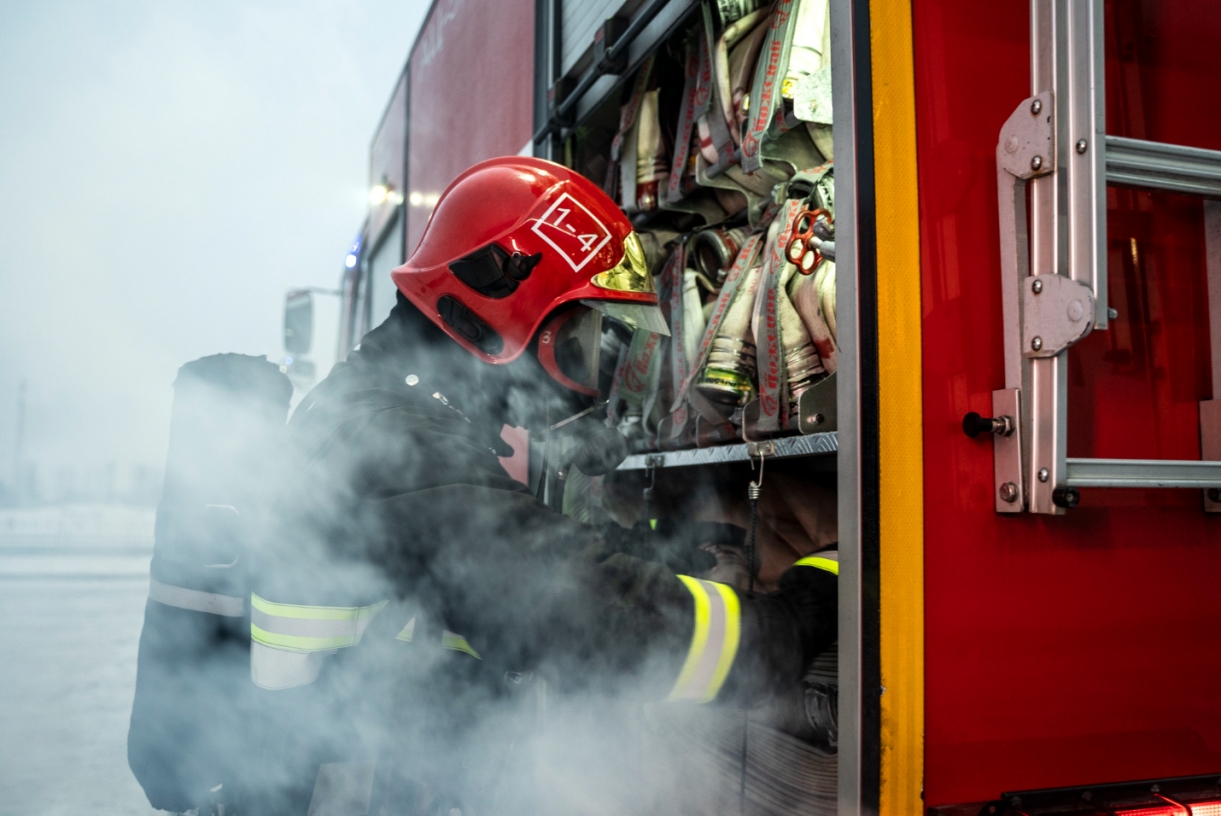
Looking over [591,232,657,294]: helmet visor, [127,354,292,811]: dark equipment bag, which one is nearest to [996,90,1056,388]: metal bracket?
[591,232,657,294]: helmet visor

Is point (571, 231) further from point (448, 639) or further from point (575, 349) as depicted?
point (448, 639)

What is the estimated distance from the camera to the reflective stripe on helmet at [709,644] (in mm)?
1297

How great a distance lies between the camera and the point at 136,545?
165 cm

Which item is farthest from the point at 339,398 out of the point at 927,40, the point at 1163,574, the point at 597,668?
the point at 1163,574

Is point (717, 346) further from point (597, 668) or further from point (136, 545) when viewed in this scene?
point (136, 545)

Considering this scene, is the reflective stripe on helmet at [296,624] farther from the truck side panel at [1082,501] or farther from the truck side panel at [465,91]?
the truck side panel at [465,91]

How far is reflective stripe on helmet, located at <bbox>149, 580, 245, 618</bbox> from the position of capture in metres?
1.54

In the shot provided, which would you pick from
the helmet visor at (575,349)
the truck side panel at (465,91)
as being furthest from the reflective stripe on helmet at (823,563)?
the truck side panel at (465,91)

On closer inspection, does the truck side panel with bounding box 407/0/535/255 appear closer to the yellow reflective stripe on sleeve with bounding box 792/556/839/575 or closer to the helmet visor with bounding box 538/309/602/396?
the helmet visor with bounding box 538/309/602/396

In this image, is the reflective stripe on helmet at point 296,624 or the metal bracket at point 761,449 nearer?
the reflective stripe on helmet at point 296,624

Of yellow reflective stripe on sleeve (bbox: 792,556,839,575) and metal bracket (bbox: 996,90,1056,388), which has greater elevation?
metal bracket (bbox: 996,90,1056,388)

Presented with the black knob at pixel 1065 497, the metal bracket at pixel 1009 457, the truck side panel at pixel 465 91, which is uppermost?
the truck side panel at pixel 465 91

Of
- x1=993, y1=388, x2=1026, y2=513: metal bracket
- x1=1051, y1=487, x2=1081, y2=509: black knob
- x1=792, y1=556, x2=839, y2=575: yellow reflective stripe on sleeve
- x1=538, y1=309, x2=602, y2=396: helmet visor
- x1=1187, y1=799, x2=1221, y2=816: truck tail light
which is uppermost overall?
x1=538, y1=309, x2=602, y2=396: helmet visor

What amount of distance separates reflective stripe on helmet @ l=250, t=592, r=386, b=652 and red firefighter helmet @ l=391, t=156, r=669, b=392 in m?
0.66
